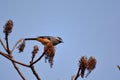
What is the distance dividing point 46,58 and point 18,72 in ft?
1.89

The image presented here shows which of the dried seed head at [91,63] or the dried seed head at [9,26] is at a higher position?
the dried seed head at [9,26]

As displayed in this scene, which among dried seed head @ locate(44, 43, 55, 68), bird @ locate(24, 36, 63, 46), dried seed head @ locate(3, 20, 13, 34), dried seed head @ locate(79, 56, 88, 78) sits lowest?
dried seed head @ locate(79, 56, 88, 78)

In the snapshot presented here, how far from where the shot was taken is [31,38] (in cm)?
344

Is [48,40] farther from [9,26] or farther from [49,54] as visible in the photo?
[9,26]

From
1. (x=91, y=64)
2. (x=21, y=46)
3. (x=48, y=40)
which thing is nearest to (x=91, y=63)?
(x=91, y=64)

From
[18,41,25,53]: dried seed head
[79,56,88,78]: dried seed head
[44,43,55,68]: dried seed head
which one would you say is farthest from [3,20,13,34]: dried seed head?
[79,56,88,78]: dried seed head

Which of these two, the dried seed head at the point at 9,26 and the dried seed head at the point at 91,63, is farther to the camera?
the dried seed head at the point at 9,26

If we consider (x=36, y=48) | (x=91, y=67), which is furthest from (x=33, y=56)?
(x=91, y=67)

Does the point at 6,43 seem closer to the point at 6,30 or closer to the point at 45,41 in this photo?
the point at 6,30

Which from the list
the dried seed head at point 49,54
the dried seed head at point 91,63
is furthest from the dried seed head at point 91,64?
the dried seed head at point 49,54

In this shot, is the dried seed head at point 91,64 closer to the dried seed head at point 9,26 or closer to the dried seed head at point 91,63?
the dried seed head at point 91,63

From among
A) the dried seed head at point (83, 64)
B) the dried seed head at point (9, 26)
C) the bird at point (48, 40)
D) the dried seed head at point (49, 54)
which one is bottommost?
the dried seed head at point (83, 64)

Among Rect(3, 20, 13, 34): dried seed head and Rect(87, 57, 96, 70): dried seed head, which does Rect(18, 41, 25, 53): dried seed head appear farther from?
Rect(87, 57, 96, 70): dried seed head

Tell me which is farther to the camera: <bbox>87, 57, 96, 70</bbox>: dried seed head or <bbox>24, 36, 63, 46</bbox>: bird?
<bbox>24, 36, 63, 46</bbox>: bird
